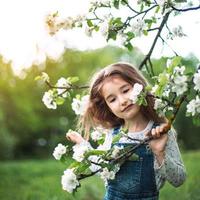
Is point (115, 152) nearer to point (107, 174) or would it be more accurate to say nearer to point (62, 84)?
point (107, 174)

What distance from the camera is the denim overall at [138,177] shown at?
4.04 m

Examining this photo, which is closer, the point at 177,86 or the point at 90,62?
the point at 177,86

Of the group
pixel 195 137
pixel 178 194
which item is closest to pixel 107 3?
pixel 178 194

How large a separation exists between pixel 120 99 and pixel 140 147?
341 mm

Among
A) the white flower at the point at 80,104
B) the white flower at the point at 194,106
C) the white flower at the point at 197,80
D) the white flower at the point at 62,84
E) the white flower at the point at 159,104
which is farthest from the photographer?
the white flower at the point at 80,104

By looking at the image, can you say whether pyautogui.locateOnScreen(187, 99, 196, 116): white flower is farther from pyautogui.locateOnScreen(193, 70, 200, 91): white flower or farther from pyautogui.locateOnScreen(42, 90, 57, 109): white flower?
pyautogui.locateOnScreen(42, 90, 57, 109): white flower

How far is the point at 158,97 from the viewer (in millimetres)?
3344

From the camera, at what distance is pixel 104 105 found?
14.6ft

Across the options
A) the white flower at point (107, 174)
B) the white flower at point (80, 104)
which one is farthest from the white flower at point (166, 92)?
the white flower at point (80, 104)

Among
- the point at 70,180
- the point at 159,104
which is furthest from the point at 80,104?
the point at 159,104

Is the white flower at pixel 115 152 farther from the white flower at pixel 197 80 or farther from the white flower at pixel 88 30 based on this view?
the white flower at pixel 88 30

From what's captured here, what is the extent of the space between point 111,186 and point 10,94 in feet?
82.1

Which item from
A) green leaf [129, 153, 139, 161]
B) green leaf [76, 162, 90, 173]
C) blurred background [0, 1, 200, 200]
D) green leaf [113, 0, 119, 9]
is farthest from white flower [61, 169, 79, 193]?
blurred background [0, 1, 200, 200]

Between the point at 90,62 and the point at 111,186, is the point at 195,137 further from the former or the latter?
the point at 111,186
